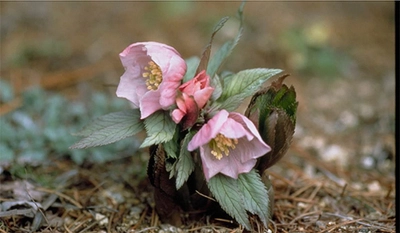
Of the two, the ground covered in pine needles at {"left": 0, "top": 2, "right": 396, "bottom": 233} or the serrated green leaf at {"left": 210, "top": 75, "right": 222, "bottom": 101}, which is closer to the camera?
the serrated green leaf at {"left": 210, "top": 75, "right": 222, "bottom": 101}

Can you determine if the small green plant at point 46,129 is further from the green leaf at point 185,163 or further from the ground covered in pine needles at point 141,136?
the green leaf at point 185,163

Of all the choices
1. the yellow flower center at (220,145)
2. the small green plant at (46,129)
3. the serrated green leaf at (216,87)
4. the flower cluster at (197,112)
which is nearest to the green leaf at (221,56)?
the serrated green leaf at (216,87)

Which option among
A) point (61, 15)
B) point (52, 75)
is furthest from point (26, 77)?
point (61, 15)

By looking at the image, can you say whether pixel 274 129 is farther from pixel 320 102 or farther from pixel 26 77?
pixel 26 77

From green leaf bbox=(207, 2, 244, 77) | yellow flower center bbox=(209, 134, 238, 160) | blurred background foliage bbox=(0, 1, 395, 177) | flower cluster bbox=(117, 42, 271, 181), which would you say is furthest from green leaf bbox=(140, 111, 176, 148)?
blurred background foliage bbox=(0, 1, 395, 177)

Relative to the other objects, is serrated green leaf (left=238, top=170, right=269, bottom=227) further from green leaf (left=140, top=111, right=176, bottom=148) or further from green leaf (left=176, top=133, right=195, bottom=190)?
green leaf (left=140, top=111, right=176, bottom=148)

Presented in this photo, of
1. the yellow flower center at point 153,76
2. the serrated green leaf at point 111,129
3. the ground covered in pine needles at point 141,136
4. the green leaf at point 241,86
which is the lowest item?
the ground covered in pine needles at point 141,136
